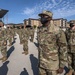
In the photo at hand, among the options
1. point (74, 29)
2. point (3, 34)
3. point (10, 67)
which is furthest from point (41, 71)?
point (3, 34)

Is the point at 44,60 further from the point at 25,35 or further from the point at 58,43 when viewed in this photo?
the point at 25,35

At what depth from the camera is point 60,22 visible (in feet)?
244

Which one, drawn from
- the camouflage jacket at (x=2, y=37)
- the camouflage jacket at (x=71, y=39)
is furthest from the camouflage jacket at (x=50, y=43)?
the camouflage jacket at (x=2, y=37)

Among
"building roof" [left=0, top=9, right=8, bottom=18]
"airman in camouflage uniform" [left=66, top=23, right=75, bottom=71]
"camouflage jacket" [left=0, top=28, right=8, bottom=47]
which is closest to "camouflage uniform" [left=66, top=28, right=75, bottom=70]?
"airman in camouflage uniform" [left=66, top=23, right=75, bottom=71]

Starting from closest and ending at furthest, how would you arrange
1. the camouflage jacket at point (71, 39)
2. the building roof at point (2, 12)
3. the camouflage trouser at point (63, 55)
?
the camouflage trouser at point (63, 55)
the camouflage jacket at point (71, 39)
the building roof at point (2, 12)

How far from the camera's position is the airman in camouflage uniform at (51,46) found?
3.48 m

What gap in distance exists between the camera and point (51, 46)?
3533 millimetres

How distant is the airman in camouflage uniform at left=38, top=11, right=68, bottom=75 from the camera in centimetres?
348

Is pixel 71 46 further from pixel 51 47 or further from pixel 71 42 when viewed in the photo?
pixel 51 47

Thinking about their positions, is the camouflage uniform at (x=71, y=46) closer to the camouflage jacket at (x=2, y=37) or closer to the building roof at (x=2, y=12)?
the camouflage jacket at (x=2, y=37)

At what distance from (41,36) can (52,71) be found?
0.77m

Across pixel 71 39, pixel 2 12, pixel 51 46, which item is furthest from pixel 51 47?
pixel 2 12

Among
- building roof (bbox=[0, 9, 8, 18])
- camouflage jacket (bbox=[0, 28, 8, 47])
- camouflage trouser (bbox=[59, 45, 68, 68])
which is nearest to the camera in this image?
camouflage trouser (bbox=[59, 45, 68, 68])

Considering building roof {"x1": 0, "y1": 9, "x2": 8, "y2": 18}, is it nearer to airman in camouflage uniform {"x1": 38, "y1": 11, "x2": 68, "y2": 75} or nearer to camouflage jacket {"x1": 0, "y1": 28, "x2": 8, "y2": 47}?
camouflage jacket {"x1": 0, "y1": 28, "x2": 8, "y2": 47}
